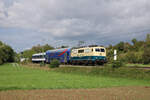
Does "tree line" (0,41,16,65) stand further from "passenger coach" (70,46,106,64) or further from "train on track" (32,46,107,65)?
"passenger coach" (70,46,106,64)

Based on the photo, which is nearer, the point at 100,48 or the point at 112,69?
the point at 112,69

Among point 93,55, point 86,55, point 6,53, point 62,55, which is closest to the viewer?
point 93,55

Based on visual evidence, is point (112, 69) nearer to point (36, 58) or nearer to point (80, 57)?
point (80, 57)

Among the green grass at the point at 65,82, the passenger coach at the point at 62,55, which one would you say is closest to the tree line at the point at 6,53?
the passenger coach at the point at 62,55

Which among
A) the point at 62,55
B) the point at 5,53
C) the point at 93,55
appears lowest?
the point at 93,55

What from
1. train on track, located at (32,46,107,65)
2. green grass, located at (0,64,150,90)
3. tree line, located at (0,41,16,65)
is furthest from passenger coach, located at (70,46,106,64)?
tree line, located at (0,41,16,65)

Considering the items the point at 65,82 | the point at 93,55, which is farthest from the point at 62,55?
the point at 65,82

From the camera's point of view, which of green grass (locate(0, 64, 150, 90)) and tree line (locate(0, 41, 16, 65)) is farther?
tree line (locate(0, 41, 16, 65))

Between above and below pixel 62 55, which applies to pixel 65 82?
below

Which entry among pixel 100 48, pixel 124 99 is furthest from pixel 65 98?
pixel 100 48

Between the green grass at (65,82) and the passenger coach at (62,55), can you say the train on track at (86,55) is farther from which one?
the green grass at (65,82)

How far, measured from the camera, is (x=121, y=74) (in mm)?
25438

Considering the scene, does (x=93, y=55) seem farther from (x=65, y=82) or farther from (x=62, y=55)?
(x=62, y=55)

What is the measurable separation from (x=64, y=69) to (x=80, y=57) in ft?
13.5
